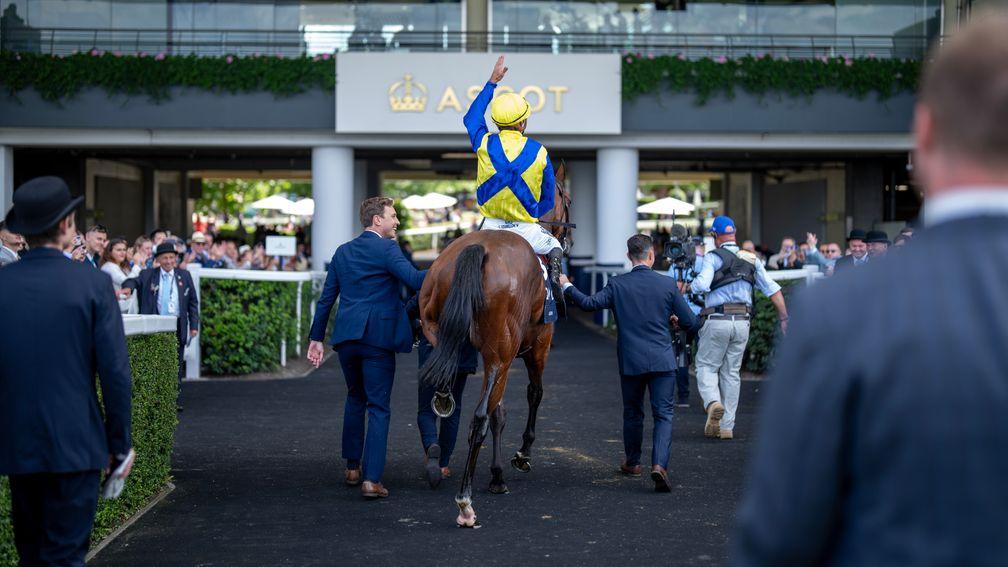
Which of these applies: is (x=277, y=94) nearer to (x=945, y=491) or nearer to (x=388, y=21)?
(x=388, y=21)

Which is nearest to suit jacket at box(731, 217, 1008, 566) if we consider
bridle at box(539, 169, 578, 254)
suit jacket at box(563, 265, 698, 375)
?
suit jacket at box(563, 265, 698, 375)

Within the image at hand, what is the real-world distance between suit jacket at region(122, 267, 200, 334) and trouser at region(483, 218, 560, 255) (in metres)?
4.51

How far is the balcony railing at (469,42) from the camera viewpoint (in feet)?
Result: 76.6

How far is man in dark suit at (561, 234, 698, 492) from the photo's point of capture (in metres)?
8.40

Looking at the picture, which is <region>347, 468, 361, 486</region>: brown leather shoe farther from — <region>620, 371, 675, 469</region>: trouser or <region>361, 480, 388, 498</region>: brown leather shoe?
<region>620, 371, 675, 469</region>: trouser

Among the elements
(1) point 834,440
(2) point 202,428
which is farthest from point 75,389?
(2) point 202,428

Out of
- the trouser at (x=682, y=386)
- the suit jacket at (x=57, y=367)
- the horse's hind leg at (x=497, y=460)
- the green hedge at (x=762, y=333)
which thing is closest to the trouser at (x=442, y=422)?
the horse's hind leg at (x=497, y=460)

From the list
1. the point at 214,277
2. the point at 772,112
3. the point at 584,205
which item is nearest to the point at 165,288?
the point at 214,277

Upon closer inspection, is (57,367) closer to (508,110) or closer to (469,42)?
(508,110)

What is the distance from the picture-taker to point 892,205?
28.0 meters

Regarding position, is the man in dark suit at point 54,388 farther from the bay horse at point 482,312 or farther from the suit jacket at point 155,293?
the suit jacket at point 155,293

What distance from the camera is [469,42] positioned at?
2411 cm

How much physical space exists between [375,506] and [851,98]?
56.9 feet

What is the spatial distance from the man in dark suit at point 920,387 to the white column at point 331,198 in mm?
21391
